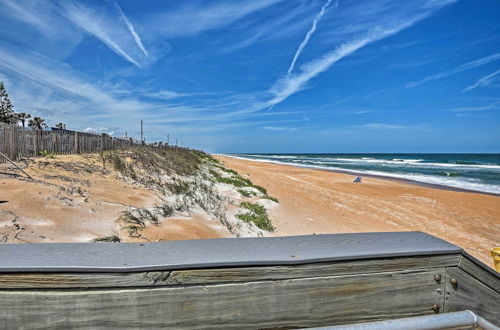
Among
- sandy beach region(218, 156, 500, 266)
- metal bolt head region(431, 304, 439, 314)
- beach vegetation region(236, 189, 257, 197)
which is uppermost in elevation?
metal bolt head region(431, 304, 439, 314)

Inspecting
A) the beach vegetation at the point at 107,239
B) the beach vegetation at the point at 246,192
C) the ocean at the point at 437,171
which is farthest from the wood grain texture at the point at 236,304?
the ocean at the point at 437,171

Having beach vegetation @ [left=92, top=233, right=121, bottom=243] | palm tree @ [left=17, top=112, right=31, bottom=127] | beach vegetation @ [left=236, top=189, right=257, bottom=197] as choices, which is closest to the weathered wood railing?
beach vegetation @ [left=92, top=233, right=121, bottom=243]

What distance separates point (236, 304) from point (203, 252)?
223mm

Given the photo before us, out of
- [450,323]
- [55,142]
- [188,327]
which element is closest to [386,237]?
[450,323]

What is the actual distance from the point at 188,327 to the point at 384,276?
0.80 metres

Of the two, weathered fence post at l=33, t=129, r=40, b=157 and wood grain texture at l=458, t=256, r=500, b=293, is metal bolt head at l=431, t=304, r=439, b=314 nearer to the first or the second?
wood grain texture at l=458, t=256, r=500, b=293

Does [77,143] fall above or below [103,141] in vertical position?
below

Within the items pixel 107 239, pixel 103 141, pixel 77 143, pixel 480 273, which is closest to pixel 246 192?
pixel 107 239

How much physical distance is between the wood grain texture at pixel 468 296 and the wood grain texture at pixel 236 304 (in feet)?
0.16

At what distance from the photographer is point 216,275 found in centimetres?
103

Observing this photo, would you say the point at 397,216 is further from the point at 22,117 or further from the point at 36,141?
the point at 22,117

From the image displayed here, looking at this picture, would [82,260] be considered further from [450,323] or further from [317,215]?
[317,215]

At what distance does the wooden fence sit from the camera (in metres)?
10.5

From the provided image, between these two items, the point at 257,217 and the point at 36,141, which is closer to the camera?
the point at 257,217
